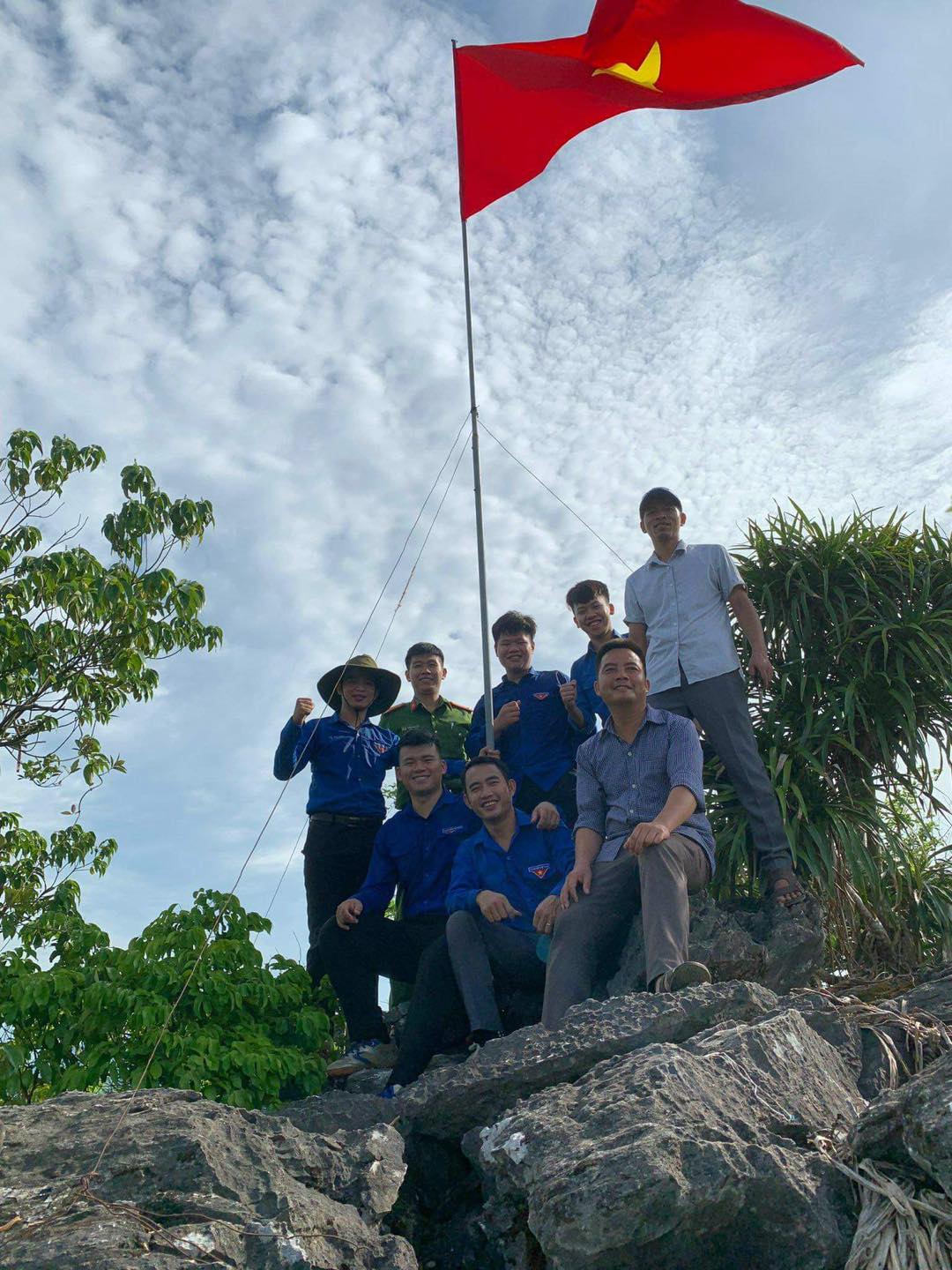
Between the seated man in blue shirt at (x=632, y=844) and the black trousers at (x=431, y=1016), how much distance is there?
0.54 meters

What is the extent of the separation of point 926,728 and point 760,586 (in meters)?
1.31

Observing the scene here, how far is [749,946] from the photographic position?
4.57m

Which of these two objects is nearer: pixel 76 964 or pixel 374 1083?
pixel 374 1083

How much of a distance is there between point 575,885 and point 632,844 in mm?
357

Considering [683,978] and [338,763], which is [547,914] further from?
[338,763]

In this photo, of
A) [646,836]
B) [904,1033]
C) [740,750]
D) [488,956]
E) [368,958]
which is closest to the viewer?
[904,1033]

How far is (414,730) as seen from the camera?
5.52 metres

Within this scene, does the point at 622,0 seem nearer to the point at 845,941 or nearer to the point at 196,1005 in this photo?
the point at 845,941

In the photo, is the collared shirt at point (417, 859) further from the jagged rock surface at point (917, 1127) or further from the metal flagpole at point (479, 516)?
the jagged rock surface at point (917, 1127)

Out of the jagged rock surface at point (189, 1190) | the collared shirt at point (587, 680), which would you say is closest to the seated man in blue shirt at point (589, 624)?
the collared shirt at point (587, 680)

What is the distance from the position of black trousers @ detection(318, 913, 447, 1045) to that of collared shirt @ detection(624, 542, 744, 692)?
1.78 metres

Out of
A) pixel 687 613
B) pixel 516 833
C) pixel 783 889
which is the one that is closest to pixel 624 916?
pixel 516 833

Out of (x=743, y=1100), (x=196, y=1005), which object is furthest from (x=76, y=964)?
(x=743, y=1100)

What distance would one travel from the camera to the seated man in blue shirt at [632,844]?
396cm
